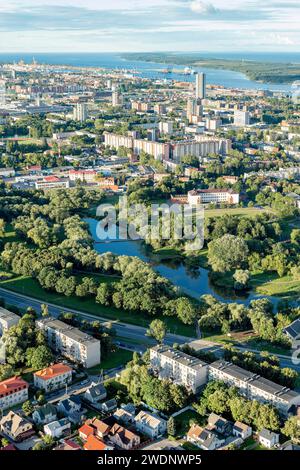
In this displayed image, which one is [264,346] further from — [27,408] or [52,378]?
[27,408]

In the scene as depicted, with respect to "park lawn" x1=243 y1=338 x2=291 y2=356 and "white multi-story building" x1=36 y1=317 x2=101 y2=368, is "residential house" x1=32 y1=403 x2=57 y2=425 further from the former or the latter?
"park lawn" x1=243 y1=338 x2=291 y2=356

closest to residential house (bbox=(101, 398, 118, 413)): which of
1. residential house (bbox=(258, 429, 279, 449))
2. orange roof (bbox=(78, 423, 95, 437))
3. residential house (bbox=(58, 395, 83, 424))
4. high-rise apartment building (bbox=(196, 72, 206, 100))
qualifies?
residential house (bbox=(58, 395, 83, 424))

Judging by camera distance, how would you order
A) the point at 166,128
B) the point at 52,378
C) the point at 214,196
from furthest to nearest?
the point at 166,128, the point at 214,196, the point at 52,378

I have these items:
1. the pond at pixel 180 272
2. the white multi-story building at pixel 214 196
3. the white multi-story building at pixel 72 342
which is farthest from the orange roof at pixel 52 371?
the white multi-story building at pixel 214 196

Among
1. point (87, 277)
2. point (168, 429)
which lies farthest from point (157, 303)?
point (168, 429)

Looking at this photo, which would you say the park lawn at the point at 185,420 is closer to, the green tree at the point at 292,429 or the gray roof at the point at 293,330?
the green tree at the point at 292,429

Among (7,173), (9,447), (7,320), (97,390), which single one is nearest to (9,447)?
(9,447)
